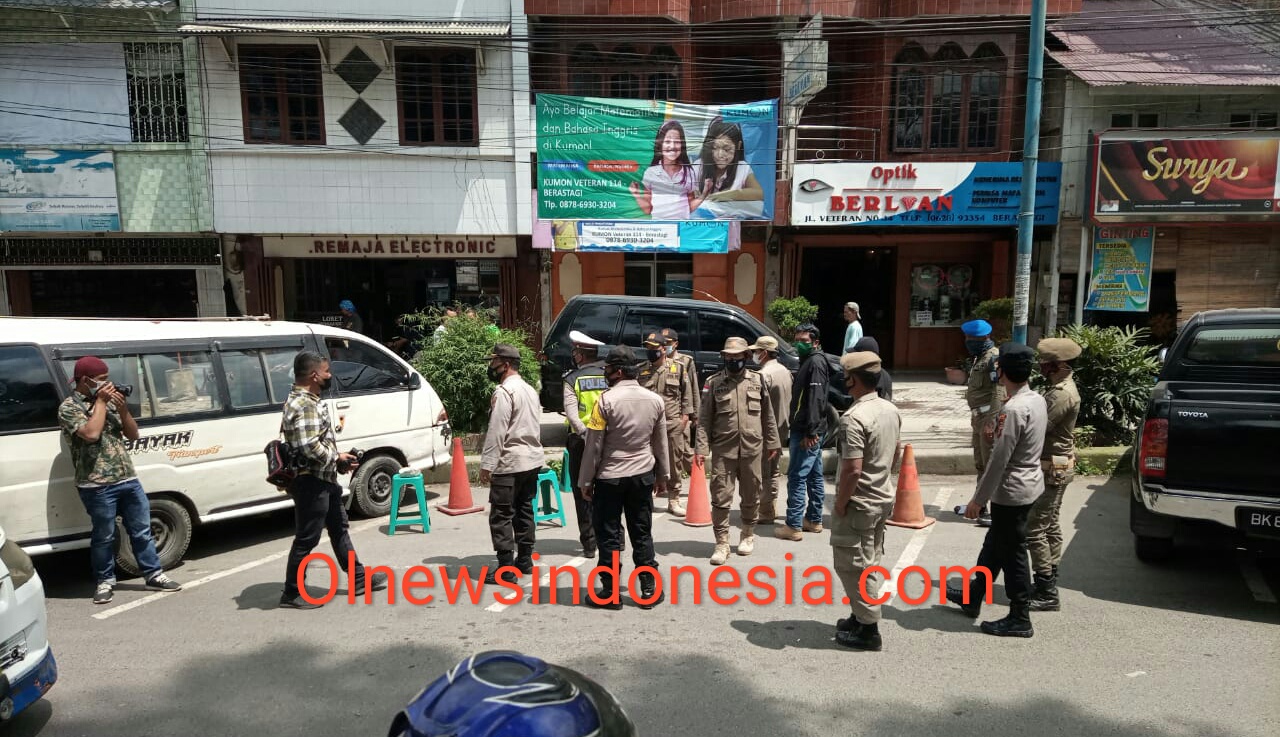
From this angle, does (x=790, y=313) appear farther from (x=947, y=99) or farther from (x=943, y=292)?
(x=947, y=99)

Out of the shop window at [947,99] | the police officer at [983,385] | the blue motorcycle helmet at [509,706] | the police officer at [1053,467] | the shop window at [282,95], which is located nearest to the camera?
the blue motorcycle helmet at [509,706]

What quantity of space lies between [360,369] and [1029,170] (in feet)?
25.5

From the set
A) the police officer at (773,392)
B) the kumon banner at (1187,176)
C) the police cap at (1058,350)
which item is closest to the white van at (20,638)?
the police officer at (773,392)

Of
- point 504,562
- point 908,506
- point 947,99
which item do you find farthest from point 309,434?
point 947,99

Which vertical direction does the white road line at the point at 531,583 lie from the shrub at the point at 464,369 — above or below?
below

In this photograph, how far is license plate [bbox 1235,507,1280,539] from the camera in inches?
189

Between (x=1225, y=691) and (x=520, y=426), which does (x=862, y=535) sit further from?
(x=520, y=426)

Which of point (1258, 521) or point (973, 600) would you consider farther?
point (973, 600)

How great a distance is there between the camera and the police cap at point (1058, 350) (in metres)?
5.16

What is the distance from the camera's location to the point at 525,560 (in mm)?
5746

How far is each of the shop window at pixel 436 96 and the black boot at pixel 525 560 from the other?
33.3ft

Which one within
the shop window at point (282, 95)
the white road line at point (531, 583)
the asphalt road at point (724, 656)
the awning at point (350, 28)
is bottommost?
the white road line at point (531, 583)

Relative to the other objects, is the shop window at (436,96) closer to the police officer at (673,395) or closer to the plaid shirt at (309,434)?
the police officer at (673,395)

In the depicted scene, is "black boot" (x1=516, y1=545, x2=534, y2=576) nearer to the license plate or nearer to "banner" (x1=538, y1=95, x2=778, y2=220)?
the license plate
